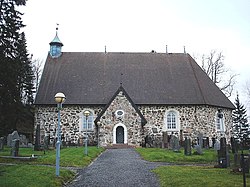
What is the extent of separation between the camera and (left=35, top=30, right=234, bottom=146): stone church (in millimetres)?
24281

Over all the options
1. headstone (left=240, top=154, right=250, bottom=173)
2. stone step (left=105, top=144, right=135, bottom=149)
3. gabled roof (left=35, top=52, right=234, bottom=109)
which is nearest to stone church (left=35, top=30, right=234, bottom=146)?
gabled roof (left=35, top=52, right=234, bottom=109)

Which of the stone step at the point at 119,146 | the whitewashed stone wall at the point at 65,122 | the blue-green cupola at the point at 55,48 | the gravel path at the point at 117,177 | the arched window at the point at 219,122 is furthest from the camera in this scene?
the blue-green cupola at the point at 55,48

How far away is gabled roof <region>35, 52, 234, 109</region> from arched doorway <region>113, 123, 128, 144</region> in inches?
109

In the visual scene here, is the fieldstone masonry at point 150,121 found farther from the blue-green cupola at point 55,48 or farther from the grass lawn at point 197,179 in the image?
the grass lawn at point 197,179

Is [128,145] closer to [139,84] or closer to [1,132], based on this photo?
[139,84]

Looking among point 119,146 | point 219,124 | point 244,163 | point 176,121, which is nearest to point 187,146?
point 119,146

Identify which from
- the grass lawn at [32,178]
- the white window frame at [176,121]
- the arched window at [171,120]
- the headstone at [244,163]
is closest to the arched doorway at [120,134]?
the white window frame at [176,121]

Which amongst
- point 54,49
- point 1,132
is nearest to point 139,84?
point 54,49

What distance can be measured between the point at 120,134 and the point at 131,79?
6.27m

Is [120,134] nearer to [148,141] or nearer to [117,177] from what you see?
[148,141]

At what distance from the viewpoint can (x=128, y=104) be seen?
955 inches

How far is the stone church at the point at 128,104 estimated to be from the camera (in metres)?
24.3

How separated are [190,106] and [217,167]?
14722 millimetres

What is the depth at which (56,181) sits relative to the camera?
8.55 m
